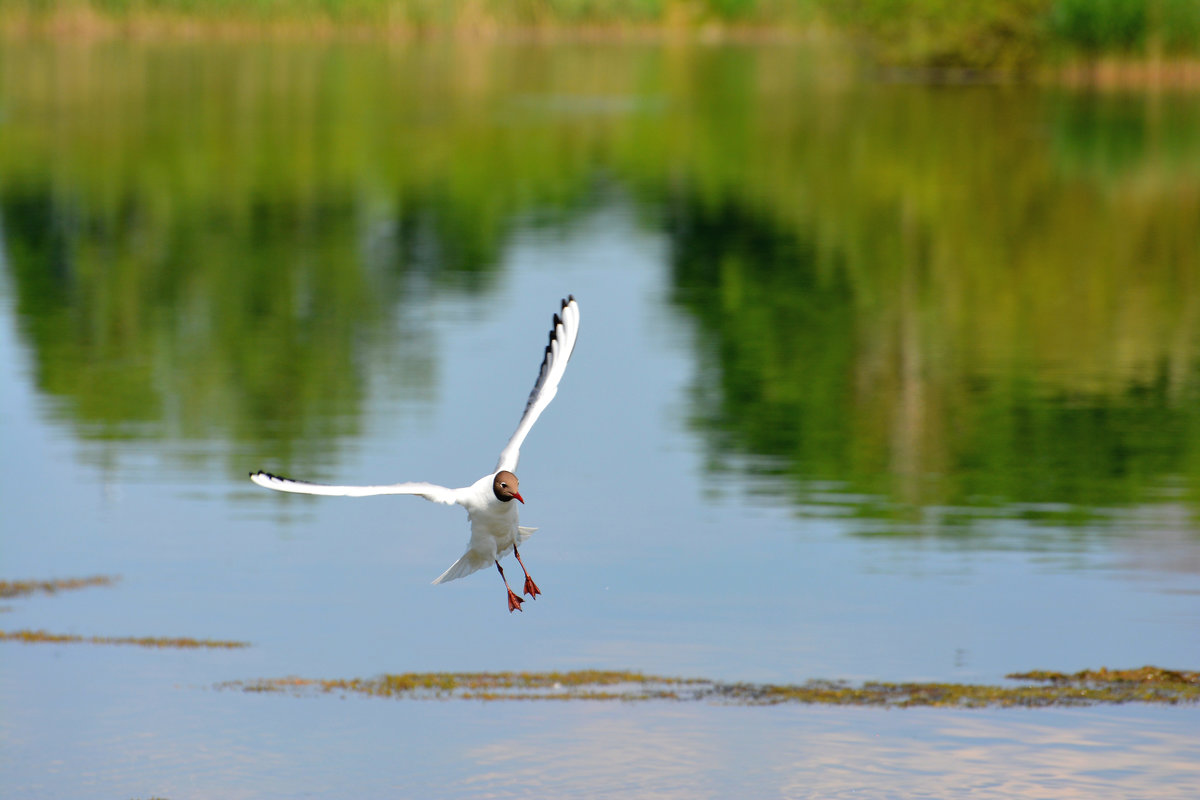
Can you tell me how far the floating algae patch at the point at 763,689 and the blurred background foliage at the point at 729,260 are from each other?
20.8 ft

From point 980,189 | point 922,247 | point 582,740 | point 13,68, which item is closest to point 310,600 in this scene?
point 582,740

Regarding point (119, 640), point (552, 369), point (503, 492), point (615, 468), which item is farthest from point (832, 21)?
point (503, 492)

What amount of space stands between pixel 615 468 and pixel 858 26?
99946 mm

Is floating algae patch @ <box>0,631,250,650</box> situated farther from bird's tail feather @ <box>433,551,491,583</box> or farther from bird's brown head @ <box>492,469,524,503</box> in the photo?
bird's brown head @ <box>492,469,524,503</box>

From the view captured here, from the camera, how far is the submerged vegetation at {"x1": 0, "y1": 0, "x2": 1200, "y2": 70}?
102m

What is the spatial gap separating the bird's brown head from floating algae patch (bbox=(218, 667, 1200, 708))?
12.8ft

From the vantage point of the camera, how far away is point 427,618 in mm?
18188

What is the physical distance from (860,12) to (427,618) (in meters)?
104

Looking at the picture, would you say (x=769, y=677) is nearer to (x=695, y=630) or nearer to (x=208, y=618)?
(x=695, y=630)

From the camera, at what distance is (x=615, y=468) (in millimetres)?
25250

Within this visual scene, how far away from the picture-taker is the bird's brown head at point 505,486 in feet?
39.2

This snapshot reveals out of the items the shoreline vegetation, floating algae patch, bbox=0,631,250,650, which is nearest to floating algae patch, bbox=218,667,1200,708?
floating algae patch, bbox=0,631,250,650

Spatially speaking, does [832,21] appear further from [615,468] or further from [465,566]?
[465,566]

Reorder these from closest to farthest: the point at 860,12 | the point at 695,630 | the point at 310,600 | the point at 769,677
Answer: the point at 769,677 < the point at 695,630 < the point at 310,600 < the point at 860,12
